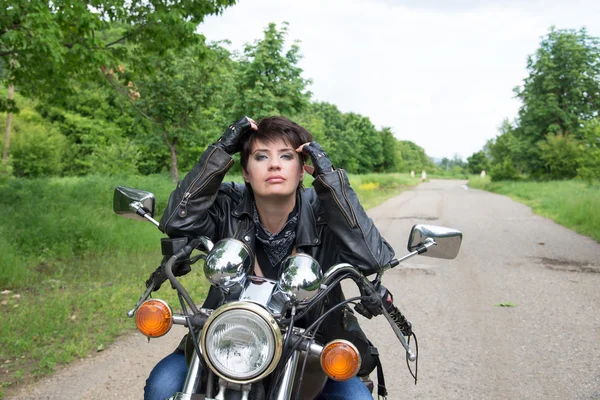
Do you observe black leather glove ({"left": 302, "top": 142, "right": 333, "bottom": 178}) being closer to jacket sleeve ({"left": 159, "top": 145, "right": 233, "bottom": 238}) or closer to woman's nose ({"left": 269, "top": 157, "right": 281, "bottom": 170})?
woman's nose ({"left": 269, "top": 157, "right": 281, "bottom": 170})

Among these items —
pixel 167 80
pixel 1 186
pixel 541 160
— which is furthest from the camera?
pixel 541 160

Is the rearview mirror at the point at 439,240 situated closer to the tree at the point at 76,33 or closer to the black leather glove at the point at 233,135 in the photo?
the black leather glove at the point at 233,135

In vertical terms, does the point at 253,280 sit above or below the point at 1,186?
above

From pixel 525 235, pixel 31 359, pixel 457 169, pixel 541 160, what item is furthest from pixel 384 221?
pixel 457 169

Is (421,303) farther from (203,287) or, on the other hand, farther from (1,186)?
(1,186)

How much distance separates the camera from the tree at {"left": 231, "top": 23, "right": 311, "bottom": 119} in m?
15.4

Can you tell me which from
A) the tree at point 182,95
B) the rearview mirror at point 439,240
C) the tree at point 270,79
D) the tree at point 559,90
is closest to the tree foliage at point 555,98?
the tree at point 559,90

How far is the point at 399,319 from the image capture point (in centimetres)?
197

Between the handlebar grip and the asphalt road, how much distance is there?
1849mm

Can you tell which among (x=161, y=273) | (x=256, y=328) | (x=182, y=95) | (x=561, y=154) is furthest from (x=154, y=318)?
(x=561, y=154)

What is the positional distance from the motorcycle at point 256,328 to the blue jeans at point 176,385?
0.50 ft

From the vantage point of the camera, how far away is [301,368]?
168 cm

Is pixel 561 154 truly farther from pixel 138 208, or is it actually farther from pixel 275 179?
pixel 138 208

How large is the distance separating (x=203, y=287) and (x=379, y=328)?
6.95 feet
